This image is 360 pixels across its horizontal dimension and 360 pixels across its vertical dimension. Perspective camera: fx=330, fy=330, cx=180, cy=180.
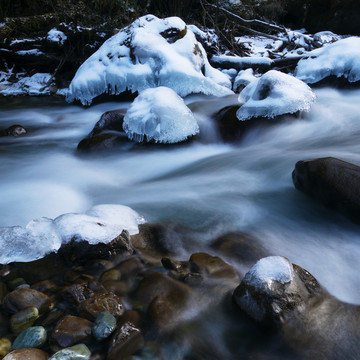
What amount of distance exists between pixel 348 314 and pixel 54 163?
130 inches

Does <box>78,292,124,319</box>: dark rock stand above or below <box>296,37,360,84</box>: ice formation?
below

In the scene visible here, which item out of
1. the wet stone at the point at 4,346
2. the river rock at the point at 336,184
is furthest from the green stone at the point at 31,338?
the river rock at the point at 336,184

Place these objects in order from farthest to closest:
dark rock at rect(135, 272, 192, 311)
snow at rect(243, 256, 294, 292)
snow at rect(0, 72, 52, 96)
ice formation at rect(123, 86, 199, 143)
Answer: snow at rect(0, 72, 52, 96) < ice formation at rect(123, 86, 199, 143) < dark rock at rect(135, 272, 192, 311) < snow at rect(243, 256, 294, 292)

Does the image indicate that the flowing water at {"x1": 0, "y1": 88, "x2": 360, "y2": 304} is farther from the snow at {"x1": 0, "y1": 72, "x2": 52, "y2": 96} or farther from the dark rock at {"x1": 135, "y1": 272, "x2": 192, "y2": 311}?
the snow at {"x1": 0, "y1": 72, "x2": 52, "y2": 96}

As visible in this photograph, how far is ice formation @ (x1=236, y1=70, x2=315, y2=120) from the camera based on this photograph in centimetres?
379

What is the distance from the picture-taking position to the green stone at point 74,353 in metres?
1.18

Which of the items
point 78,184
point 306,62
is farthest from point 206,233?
point 306,62

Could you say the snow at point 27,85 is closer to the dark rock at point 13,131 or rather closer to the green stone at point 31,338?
the dark rock at point 13,131

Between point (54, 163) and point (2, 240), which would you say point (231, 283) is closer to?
point (2, 240)

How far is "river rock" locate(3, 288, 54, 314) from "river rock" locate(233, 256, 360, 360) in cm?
85

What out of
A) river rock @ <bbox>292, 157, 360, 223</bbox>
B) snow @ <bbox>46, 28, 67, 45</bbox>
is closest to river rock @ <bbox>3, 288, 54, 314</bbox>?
river rock @ <bbox>292, 157, 360, 223</bbox>

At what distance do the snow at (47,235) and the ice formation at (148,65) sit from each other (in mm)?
3783

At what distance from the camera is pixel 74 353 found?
122 cm

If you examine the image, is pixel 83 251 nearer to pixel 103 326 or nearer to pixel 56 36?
pixel 103 326
